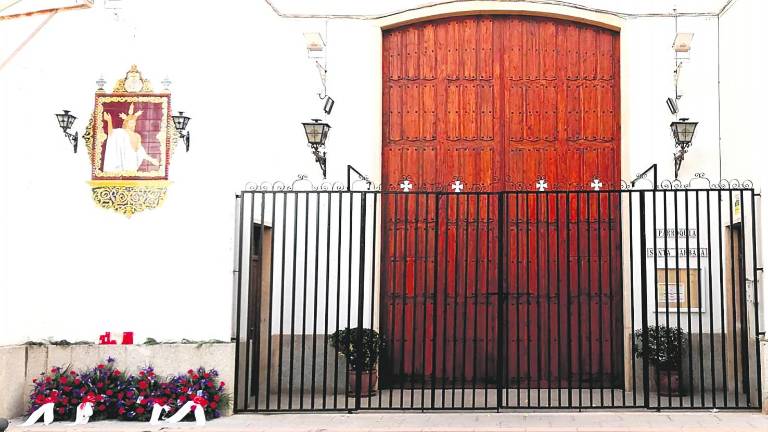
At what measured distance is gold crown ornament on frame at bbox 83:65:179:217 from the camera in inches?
392

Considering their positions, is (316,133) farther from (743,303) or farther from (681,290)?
(743,303)

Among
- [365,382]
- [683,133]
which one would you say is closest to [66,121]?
[365,382]

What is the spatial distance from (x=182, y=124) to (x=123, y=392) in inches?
123

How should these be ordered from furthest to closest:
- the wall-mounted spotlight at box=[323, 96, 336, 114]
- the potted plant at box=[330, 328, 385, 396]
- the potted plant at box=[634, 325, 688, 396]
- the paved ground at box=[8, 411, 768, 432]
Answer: the wall-mounted spotlight at box=[323, 96, 336, 114], the potted plant at box=[330, 328, 385, 396], the potted plant at box=[634, 325, 688, 396], the paved ground at box=[8, 411, 768, 432]

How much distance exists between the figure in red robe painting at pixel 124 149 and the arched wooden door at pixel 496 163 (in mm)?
3868

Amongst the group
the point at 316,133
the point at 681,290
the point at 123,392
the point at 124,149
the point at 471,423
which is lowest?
the point at 471,423

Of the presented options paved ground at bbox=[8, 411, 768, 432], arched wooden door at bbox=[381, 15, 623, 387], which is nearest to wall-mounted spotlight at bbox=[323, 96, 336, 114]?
arched wooden door at bbox=[381, 15, 623, 387]

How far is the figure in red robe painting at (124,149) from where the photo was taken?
394 inches

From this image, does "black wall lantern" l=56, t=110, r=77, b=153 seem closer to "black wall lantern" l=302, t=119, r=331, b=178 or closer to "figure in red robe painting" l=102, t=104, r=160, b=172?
"figure in red robe painting" l=102, t=104, r=160, b=172

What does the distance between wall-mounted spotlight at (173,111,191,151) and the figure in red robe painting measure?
464 mm

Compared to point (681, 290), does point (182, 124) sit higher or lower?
higher

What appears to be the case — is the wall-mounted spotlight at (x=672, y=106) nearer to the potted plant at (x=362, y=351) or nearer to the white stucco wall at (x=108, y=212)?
the potted plant at (x=362, y=351)

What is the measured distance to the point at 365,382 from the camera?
11625 millimetres

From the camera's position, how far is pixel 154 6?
10055 mm
